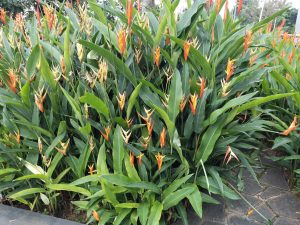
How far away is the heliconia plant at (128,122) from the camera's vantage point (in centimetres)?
170

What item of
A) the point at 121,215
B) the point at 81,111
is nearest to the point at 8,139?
the point at 81,111

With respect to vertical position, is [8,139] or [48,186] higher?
[8,139]

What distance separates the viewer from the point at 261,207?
2061mm

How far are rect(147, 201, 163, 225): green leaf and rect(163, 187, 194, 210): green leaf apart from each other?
40mm

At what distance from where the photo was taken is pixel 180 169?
184cm

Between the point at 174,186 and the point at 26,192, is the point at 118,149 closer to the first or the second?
the point at 174,186

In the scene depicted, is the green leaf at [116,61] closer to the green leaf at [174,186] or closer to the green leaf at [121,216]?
the green leaf at [174,186]

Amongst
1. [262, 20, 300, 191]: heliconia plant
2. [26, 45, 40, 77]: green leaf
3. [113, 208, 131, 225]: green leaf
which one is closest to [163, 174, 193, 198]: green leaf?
[113, 208, 131, 225]: green leaf

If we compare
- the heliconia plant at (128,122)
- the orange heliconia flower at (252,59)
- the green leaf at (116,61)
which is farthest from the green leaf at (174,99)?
the orange heliconia flower at (252,59)

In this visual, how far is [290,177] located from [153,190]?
112 centimetres

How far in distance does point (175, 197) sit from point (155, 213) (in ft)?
0.44

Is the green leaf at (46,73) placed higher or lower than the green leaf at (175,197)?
higher

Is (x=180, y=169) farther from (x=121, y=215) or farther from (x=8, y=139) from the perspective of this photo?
(x=8, y=139)

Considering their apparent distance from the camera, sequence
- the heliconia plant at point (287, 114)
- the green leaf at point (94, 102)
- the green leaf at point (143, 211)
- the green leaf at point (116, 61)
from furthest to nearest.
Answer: the heliconia plant at point (287, 114) → the green leaf at point (116, 61) → the green leaf at point (143, 211) → the green leaf at point (94, 102)
